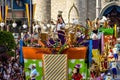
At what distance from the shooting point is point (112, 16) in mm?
39938

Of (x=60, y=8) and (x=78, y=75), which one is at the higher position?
(x=60, y=8)

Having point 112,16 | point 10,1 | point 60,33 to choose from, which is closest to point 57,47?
point 60,33

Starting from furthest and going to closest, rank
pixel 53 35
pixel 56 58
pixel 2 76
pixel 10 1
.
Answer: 1. pixel 10 1
2. pixel 53 35
3. pixel 56 58
4. pixel 2 76

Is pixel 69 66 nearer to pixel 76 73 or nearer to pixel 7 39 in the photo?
pixel 76 73

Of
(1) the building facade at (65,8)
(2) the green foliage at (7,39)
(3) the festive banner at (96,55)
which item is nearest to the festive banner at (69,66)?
(3) the festive banner at (96,55)

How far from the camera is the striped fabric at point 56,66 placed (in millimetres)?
13737

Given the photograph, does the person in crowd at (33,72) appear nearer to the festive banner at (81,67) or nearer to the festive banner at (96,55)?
the festive banner at (81,67)

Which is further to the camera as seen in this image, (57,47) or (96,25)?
(96,25)

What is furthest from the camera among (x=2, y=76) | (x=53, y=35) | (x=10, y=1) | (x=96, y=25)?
(x=10, y=1)

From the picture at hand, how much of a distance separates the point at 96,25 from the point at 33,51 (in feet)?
27.0

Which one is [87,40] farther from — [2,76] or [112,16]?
[112,16]

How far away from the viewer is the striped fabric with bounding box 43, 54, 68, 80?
45.1ft

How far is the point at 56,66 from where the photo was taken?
1377 cm

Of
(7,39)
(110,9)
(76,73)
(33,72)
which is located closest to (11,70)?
(33,72)
